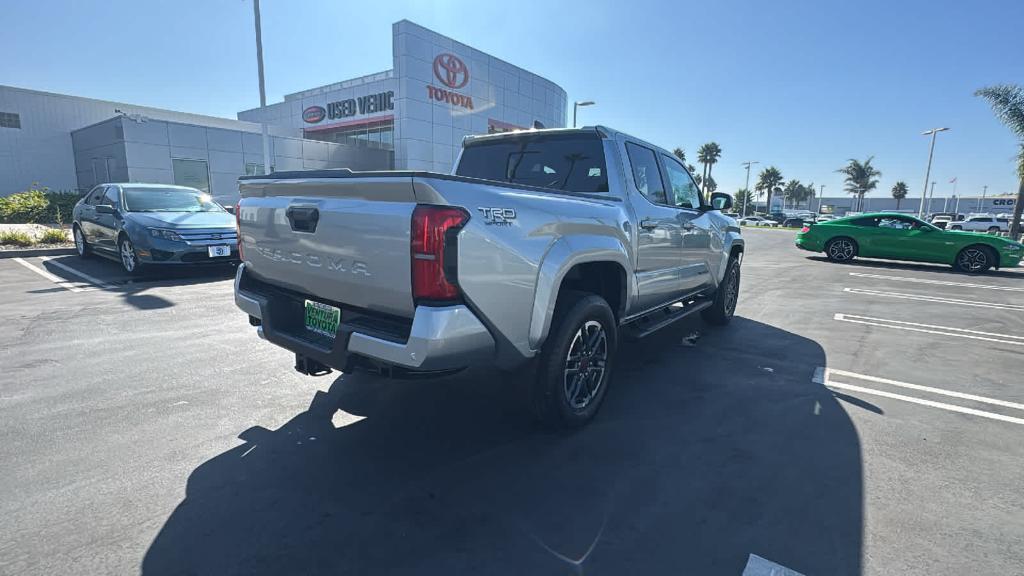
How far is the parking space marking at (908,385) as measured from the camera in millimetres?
3928

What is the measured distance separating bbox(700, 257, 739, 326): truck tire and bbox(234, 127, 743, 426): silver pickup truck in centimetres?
209

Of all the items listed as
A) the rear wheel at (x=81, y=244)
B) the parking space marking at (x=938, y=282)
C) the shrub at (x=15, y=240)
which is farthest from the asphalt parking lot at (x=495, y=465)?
the shrub at (x=15, y=240)

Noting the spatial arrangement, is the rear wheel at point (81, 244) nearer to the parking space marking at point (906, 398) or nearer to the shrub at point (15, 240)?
the shrub at point (15, 240)

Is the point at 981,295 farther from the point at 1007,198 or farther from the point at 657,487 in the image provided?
the point at 1007,198

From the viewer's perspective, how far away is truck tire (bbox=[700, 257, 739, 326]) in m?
6.05

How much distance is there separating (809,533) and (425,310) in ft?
6.65

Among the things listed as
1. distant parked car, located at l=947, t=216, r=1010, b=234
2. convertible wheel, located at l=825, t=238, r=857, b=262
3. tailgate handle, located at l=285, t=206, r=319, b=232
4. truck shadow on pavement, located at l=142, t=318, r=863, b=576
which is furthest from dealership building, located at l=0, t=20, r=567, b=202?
distant parked car, located at l=947, t=216, r=1010, b=234

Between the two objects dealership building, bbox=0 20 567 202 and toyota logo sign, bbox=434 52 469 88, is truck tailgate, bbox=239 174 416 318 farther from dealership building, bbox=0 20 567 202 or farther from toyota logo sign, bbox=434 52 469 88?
toyota logo sign, bbox=434 52 469 88

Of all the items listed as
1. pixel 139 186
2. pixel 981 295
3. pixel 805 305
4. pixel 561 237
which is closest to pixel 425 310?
pixel 561 237

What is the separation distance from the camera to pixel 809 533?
7.50 ft

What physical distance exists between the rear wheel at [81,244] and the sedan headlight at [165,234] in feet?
11.3

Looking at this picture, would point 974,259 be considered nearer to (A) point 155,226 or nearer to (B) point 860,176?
(A) point 155,226

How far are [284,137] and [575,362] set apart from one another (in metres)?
26.9

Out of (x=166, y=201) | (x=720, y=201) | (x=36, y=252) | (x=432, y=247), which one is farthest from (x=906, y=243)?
(x=36, y=252)
